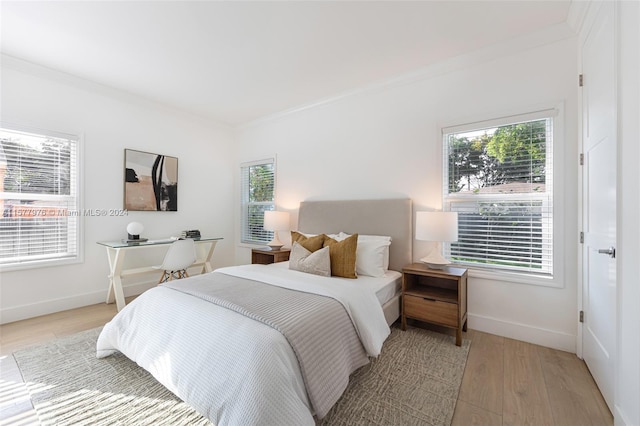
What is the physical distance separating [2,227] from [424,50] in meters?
4.59

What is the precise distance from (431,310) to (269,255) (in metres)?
2.16

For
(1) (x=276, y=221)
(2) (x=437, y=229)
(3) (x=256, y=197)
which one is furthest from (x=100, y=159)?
Answer: (2) (x=437, y=229)

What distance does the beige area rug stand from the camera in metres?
1.48

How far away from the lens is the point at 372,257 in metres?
2.63

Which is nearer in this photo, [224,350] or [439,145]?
[224,350]

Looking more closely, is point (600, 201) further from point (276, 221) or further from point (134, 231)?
point (134, 231)

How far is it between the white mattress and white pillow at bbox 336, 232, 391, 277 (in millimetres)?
71

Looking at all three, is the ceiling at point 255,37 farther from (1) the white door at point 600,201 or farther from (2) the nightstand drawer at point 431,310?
(2) the nightstand drawer at point 431,310

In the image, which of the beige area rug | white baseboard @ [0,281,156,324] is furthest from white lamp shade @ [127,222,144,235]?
the beige area rug

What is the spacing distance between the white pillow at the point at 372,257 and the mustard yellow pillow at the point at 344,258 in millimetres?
148

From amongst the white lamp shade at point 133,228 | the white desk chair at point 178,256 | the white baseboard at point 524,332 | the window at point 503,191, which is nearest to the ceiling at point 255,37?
the window at point 503,191

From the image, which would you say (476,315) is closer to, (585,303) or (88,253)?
(585,303)

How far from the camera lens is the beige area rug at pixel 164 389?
1476mm

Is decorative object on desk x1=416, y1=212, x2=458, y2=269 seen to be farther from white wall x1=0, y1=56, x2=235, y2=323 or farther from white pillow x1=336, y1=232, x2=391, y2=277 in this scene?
white wall x1=0, y1=56, x2=235, y2=323
